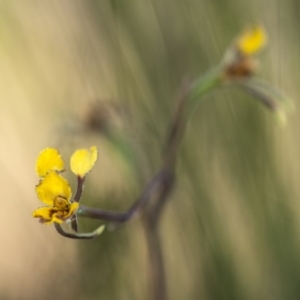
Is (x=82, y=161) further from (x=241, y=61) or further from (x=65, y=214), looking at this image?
(x=241, y=61)

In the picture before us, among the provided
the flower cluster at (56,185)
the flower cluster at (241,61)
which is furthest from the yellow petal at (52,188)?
the flower cluster at (241,61)

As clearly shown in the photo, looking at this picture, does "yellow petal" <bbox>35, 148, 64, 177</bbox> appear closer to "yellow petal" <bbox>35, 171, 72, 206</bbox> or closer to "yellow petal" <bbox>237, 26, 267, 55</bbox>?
"yellow petal" <bbox>35, 171, 72, 206</bbox>

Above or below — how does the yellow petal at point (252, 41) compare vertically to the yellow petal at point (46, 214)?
above

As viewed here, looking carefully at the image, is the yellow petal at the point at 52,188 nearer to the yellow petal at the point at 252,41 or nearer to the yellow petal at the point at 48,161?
the yellow petal at the point at 48,161

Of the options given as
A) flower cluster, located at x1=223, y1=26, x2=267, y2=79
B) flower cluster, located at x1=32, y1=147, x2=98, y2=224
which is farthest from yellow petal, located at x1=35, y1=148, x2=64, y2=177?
flower cluster, located at x1=223, y1=26, x2=267, y2=79

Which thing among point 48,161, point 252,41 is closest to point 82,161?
point 48,161

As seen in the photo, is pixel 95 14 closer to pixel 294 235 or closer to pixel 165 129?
A: pixel 165 129
